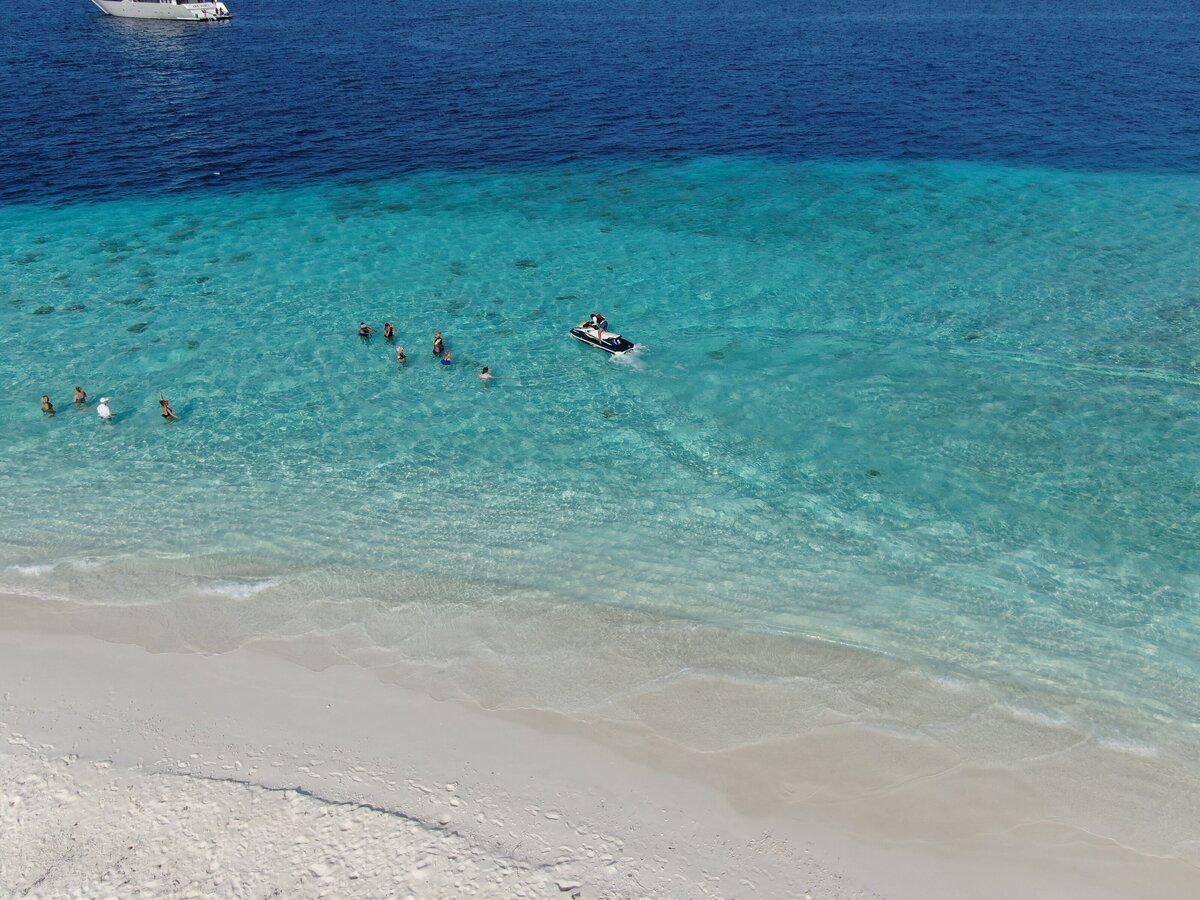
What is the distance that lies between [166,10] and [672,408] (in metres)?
125

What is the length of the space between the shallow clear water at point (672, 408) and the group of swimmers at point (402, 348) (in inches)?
34.3

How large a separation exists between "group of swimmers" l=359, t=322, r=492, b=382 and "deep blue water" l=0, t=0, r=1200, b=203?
2913 centimetres

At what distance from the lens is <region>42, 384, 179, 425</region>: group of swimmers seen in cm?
3897

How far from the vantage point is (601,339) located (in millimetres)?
45031

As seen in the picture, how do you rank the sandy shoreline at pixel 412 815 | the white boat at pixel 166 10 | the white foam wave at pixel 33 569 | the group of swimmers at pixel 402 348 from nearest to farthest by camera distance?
the sandy shoreline at pixel 412 815 → the white foam wave at pixel 33 569 → the group of swimmers at pixel 402 348 → the white boat at pixel 166 10

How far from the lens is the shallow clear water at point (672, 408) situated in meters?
31.0

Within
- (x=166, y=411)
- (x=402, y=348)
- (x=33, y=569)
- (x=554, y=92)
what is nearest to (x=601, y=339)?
(x=402, y=348)

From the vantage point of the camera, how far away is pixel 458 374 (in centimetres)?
4381

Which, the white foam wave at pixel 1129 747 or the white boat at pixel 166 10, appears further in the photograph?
the white boat at pixel 166 10

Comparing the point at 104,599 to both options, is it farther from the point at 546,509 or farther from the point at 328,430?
the point at 546,509

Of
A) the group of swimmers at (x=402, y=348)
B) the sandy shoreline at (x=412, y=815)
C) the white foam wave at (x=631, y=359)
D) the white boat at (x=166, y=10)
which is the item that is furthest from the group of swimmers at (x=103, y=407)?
the white boat at (x=166, y=10)

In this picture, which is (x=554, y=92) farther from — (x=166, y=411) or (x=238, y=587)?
(x=238, y=587)

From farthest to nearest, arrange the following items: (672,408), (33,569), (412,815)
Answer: (672,408), (33,569), (412,815)

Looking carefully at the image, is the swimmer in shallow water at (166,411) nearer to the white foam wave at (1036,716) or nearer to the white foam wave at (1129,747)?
the white foam wave at (1036,716)
